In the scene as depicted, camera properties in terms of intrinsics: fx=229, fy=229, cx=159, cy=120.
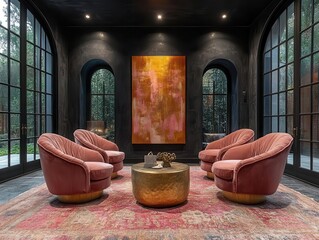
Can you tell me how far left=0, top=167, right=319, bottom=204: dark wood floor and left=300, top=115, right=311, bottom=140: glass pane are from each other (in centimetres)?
75

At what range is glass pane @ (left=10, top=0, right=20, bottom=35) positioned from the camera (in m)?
3.99

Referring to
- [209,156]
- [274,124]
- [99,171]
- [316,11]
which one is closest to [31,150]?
[99,171]

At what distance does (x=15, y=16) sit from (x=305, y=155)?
556cm

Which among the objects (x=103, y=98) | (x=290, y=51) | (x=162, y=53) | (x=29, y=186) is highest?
(x=162, y=53)

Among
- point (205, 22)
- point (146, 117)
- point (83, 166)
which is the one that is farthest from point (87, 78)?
point (83, 166)

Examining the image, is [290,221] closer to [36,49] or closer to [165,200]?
[165,200]

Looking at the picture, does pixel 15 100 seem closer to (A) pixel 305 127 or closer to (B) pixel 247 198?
(B) pixel 247 198

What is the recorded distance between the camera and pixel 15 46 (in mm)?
4090

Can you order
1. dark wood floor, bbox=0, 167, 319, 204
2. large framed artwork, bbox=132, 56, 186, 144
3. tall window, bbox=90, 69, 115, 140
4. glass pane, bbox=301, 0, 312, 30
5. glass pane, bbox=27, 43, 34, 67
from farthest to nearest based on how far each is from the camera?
1. tall window, bbox=90, 69, 115, 140
2. large framed artwork, bbox=132, 56, 186, 144
3. glass pane, bbox=27, 43, 34, 67
4. glass pane, bbox=301, 0, 312, 30
5. dark wood floor, bbox=0, 167, 319, 204

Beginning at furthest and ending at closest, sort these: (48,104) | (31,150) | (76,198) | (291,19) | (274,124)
Answer: (48,104)
(274,124)
(31,150)
(291,19)
(76,198)

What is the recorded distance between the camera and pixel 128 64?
223 inches

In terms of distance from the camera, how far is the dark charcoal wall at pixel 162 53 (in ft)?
18.4

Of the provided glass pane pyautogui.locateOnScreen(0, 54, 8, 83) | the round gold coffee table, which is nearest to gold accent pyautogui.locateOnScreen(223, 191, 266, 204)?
the round gold coffee table

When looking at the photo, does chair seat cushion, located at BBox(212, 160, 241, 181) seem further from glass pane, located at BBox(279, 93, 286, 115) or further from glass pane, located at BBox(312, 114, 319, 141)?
glass pane, located at BBox(279, 93, 286, 115)
